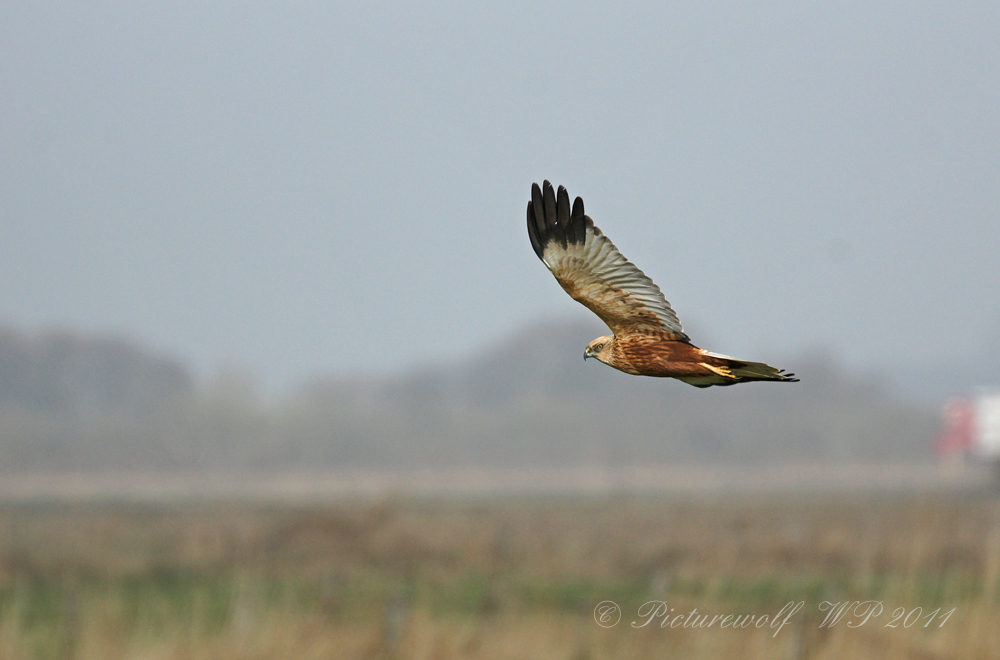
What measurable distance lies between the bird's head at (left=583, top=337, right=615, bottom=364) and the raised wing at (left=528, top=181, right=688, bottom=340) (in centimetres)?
3

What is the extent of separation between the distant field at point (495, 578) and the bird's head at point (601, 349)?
1041cm

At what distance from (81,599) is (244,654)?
31.8 ft

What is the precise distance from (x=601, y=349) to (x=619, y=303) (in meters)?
0.10

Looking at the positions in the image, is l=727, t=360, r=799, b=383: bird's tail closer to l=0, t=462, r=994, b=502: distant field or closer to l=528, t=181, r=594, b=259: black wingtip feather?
l=528, t=181, r=594, b=259: black wingtip feather

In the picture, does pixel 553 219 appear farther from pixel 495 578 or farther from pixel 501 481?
pixel 501 481

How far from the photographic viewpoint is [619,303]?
1.77 meters

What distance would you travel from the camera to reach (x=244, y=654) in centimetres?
1164

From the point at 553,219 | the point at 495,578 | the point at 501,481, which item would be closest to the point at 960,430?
the point at 501,481

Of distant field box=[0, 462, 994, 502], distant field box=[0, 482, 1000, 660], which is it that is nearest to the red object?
distant field box=[0, 462, 994, 502]

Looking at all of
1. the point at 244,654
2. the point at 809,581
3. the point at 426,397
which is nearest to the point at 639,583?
the point at 809,581

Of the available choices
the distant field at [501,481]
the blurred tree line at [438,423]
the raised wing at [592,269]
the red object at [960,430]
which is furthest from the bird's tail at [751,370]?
the blurred tree line at [438,423]

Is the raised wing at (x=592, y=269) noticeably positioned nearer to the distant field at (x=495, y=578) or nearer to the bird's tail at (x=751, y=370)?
the bird's tail at (x=751, y=370)

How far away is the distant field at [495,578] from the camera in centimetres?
1213

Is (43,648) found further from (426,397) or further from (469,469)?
(426,397)
